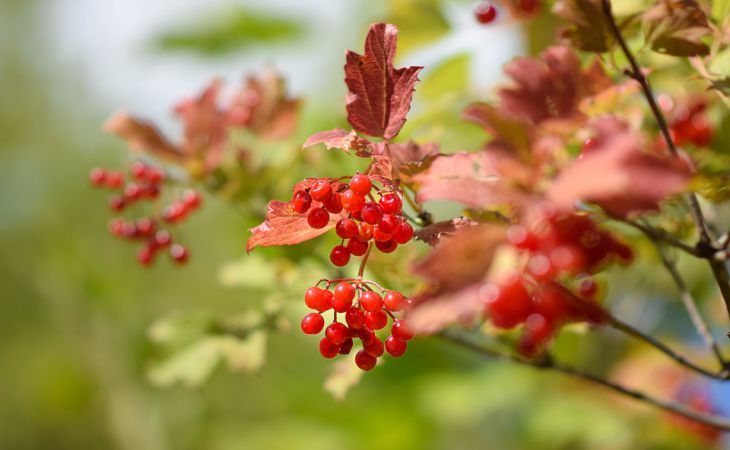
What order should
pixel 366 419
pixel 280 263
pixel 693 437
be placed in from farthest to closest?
pixel 366 419 < pixel 693 437 < pixel 280 263

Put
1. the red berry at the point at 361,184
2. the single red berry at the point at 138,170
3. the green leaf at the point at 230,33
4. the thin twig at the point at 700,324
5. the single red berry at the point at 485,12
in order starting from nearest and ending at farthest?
the red berry at the point at 361,184 → the thin twig at the point at 700,324 → the single red berry at the point at 485,12 → the single red berry at the point at 138,170 → the green leaf at the point at 230,33

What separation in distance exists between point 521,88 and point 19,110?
7.00 meters

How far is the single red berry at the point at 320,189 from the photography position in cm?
75

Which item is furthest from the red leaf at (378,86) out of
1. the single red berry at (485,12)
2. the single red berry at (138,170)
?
the single red berry at (138,170)

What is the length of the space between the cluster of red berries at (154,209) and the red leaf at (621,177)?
1.22 metres

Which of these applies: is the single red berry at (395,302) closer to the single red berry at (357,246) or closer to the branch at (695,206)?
the single red berry at (357,246)

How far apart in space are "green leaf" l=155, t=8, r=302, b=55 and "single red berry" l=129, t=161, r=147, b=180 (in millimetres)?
1590

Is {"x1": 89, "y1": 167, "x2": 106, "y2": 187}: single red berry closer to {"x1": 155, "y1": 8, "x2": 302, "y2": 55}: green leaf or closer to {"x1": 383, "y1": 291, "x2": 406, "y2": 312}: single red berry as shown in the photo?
{"x1": 383, "y1": 291, "x2": 406, "y2": 312}: single red berry

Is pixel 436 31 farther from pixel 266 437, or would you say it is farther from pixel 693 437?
pixel 266 437

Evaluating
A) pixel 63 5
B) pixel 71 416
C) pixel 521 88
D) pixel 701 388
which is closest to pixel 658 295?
pixel 701 388

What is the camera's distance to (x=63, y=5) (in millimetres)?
6355

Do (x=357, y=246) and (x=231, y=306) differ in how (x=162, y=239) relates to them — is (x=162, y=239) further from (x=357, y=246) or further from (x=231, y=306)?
(x=231, y=306)

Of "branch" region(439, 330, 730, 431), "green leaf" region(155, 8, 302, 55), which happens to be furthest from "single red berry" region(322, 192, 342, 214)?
"green leaf" region(155, 8, 302, 55)

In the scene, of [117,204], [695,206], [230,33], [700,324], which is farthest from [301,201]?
[230,33]
